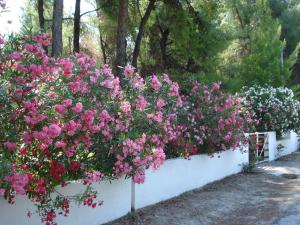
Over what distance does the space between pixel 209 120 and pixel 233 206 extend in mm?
2712

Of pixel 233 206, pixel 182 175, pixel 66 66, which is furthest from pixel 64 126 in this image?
pixel 182 175

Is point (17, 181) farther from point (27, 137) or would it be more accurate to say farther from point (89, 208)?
point (89, 208)

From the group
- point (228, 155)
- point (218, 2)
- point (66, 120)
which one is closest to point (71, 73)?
point (66, 120)

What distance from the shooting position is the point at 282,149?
63.9ft

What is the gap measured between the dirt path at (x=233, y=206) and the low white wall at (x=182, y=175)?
0.15 meters

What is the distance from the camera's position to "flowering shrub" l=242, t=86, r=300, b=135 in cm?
1869

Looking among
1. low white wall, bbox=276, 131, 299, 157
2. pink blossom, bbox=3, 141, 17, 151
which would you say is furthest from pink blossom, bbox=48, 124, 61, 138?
low white wall, bbox=276, 131, 299, 157

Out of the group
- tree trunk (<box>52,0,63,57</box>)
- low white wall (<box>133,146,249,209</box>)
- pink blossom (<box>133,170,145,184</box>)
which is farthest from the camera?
tree trunk (<box>52,0,63,57</box>)

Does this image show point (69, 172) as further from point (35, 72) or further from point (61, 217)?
point (35, 72)

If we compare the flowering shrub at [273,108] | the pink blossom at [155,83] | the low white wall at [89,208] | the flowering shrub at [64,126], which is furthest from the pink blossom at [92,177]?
the flowering shrub at [273,108]

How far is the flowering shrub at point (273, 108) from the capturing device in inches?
736

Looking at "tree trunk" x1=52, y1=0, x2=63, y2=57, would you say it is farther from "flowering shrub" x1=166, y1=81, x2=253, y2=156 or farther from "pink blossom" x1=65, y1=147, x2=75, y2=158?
"pink blossom" x1=65, y1=147, x2=75, y2=158

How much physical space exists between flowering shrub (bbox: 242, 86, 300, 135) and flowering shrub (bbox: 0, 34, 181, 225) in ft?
36.8

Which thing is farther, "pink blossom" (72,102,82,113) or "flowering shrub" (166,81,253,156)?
"flowering shrub" (166,81,253,156)
